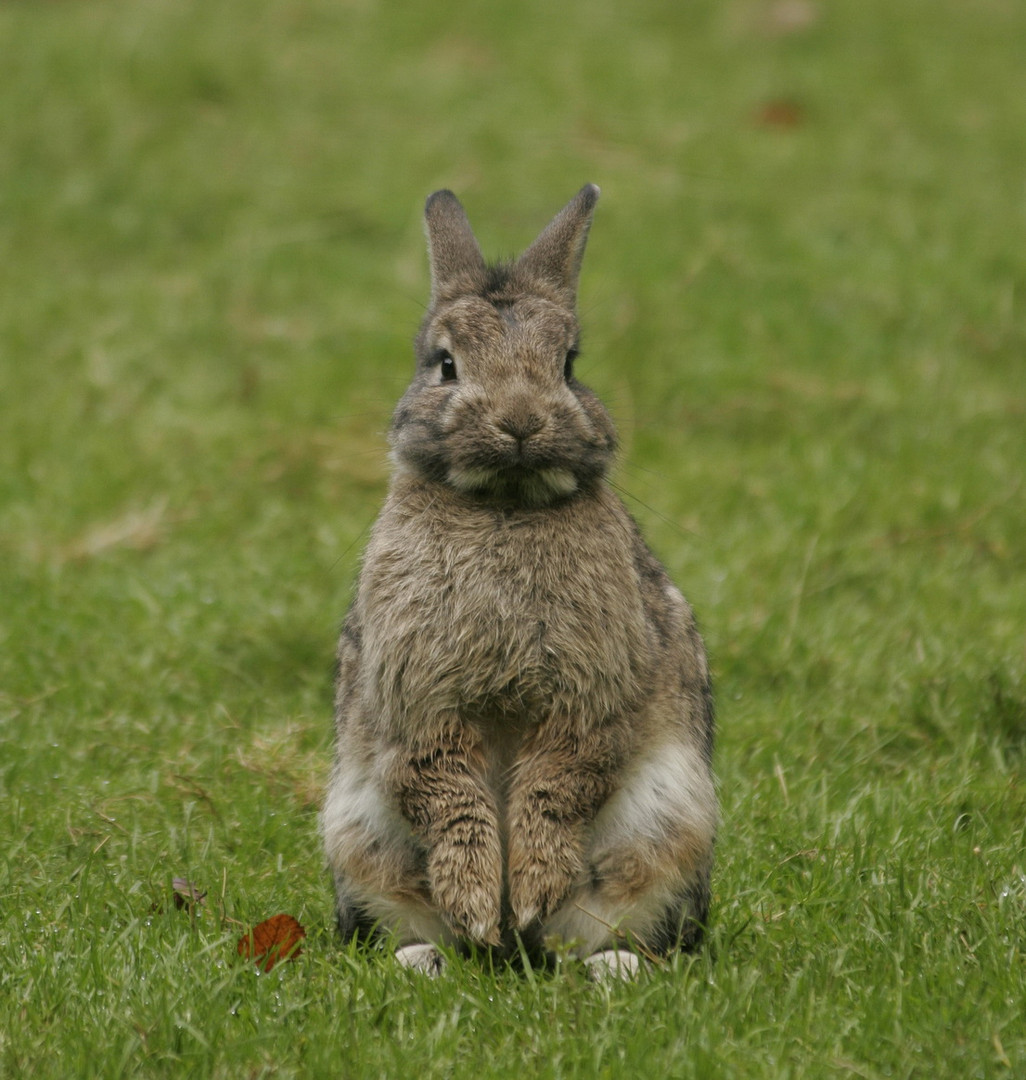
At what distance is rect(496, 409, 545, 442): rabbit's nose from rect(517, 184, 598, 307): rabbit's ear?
0.59 metres

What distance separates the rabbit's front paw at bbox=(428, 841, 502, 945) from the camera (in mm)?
3680

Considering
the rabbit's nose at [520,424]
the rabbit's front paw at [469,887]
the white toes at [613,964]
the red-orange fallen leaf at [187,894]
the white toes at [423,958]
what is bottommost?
the red-orange fallen leaf at [187,894]

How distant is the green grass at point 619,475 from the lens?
138 inches

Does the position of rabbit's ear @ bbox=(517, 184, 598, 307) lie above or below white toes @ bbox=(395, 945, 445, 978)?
above

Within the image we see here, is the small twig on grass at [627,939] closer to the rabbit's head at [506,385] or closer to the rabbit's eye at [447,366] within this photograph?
the rabbit's head at [506,385]

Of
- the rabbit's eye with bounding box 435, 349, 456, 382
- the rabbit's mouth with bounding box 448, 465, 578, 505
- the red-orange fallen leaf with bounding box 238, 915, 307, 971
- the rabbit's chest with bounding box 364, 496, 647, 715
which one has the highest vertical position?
the rabbit's eye with bounding box 435, 349, 456, 382

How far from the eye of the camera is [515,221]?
993 cm

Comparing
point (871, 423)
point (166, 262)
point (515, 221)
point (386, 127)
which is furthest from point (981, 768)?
point (386, 127)

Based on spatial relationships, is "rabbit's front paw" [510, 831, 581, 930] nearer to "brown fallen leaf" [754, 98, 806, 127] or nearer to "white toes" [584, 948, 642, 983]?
"white toes" [584, 948, 642, 983]

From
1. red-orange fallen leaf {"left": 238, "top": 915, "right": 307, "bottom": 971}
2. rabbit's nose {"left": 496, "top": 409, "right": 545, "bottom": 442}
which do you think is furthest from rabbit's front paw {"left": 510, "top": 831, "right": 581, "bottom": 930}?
rabbit's nose {"left": 496, "top": 409, "right": 545, "bottom": 442}

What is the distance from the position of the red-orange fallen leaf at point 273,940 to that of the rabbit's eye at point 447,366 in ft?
4.23

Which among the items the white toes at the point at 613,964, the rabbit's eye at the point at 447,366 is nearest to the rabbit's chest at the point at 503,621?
the rabbit's eye at the point at 447,366

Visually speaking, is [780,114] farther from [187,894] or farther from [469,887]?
[469,887]

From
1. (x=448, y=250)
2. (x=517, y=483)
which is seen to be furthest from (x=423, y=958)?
(x=448, y=250)
